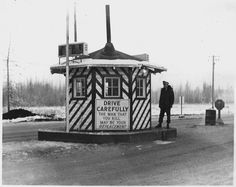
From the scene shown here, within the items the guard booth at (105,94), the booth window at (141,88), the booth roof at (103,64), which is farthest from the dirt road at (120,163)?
the booth roof at (103,64)

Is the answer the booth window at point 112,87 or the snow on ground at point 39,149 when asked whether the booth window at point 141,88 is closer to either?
the booth window at point 112,87

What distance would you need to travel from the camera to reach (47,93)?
11375 millimetres

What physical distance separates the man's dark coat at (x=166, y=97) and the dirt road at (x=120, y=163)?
167 cm

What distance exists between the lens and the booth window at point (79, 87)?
40.6 ft

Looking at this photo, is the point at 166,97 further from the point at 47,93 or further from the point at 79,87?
the point at 47,93

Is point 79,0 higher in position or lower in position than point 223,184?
higher

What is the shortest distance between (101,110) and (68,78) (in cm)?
138

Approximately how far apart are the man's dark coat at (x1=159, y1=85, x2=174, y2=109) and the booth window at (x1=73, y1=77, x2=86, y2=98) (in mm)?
2545

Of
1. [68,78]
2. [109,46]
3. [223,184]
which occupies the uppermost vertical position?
[109,46]

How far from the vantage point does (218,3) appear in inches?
348

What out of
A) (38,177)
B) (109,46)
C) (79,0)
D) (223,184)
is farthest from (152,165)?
(109,46)

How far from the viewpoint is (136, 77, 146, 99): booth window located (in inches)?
499

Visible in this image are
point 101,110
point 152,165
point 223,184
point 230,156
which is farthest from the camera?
point 101,110

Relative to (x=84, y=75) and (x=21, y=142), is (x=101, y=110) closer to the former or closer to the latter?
(x=84, y=75)
